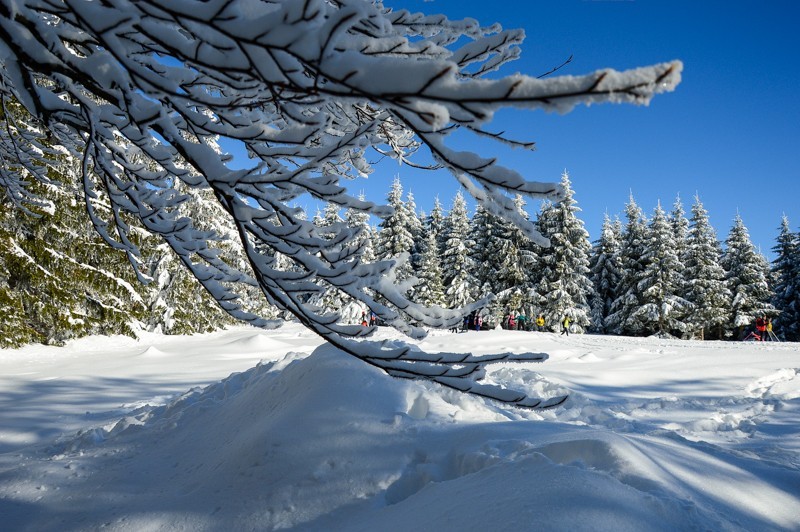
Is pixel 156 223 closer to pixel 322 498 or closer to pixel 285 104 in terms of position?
pixel 285 104

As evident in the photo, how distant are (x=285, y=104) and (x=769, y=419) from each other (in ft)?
22.1

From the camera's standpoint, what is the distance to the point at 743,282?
104 ft

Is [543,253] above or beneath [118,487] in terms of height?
above

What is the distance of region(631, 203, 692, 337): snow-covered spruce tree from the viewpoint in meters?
30.2

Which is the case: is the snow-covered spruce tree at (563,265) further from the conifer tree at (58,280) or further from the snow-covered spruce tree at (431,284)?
the conifer tree at (58,280)

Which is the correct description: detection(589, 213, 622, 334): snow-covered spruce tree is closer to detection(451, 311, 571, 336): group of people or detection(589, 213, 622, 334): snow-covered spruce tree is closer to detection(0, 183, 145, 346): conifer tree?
detection(451, 311, 571, 336): group of people

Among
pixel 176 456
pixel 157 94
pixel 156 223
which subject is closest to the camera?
pixel 157 94

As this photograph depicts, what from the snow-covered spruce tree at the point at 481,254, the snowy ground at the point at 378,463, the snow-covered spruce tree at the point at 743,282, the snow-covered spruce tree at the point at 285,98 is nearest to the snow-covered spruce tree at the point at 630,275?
the snow-covered spruce tree at the point at 743,282

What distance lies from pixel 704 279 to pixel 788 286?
6.19 m

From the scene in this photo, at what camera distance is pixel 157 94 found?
4.83 feet

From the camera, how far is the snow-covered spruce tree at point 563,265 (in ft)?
99.3

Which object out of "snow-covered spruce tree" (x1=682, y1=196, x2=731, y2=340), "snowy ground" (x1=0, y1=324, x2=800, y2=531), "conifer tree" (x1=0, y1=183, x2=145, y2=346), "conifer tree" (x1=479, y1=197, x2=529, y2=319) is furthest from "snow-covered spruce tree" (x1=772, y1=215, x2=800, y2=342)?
"conifer tree" (x1=0, y1=183, x2=145, y2=346)

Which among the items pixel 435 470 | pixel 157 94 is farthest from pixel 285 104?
pixel 435 470

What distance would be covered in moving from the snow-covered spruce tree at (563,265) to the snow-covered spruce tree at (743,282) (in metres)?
9.70
